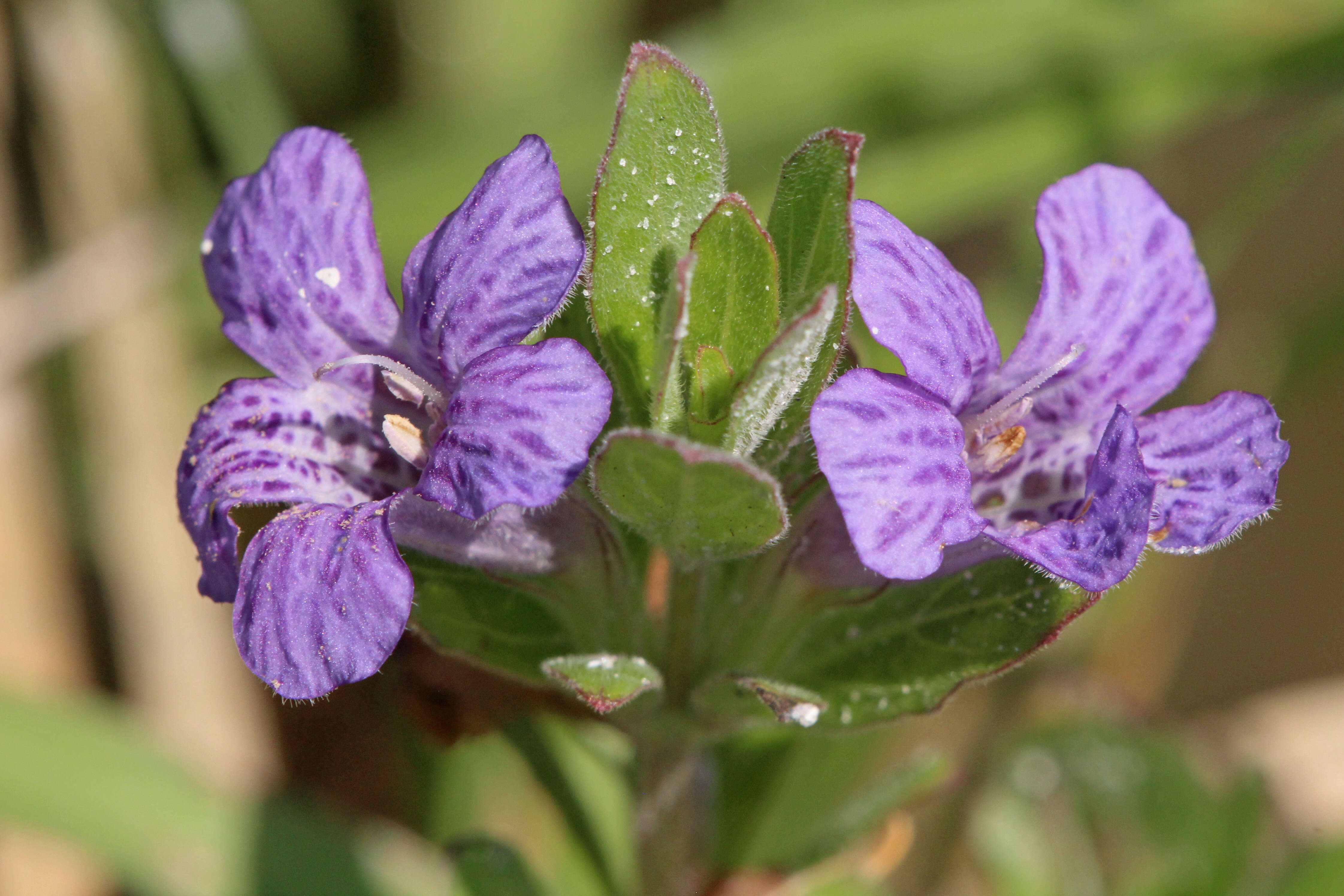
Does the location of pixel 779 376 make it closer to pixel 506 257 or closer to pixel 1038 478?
pixel 506 257

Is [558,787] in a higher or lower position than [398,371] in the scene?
lower

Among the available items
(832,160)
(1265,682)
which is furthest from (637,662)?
(1265,682)

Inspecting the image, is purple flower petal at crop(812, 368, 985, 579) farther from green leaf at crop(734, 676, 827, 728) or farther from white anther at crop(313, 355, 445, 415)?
white anther at crop(313, 355, 445, 415)

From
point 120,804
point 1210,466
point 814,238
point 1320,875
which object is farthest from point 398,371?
point 1320,875

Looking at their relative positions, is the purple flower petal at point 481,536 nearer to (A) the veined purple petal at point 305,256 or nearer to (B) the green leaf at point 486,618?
(B) the green leaf at point 486,618

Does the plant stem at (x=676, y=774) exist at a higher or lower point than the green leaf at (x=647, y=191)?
lower

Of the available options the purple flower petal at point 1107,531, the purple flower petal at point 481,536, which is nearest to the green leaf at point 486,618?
the purple flower petal at point 481,536
